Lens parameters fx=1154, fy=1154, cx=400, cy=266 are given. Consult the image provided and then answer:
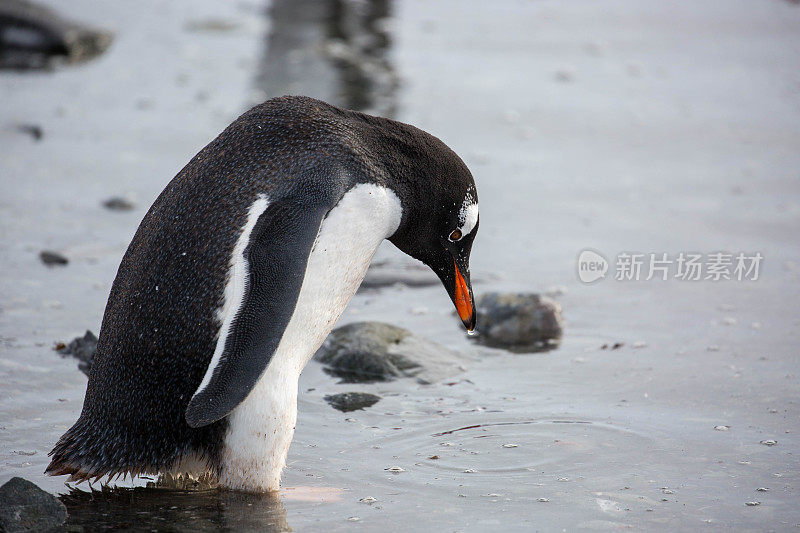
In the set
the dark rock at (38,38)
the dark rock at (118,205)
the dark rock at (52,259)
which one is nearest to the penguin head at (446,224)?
the dark rock at (52,259)

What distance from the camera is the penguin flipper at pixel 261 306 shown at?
10.1 ft

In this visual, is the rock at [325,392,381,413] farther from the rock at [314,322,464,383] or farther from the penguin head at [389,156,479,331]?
the penguin head at [389,156,479,331]

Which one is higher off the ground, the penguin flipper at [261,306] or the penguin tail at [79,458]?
the penguin flipper at [261,306]

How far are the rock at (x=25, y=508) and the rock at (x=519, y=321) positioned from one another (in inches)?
84.8

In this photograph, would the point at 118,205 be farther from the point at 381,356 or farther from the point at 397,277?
the point at 381,356

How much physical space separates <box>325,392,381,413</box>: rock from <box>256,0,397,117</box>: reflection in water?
398 cm

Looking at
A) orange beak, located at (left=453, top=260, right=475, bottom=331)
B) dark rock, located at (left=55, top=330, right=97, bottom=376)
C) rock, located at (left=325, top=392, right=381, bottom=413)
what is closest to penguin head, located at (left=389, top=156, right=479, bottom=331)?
orange beak, located at (left=453, top=260, right=475, bottom=331)

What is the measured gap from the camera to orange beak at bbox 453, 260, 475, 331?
3.95 meters

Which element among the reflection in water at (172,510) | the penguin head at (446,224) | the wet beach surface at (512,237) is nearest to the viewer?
the reflection in water at (172,510)

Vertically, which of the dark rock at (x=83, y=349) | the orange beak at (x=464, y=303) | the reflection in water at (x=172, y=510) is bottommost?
the reflection in water at (x=172, y=510)

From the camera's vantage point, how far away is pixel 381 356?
172 inches

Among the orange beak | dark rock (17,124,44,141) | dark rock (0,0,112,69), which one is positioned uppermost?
dark rock (0,0,112,69)

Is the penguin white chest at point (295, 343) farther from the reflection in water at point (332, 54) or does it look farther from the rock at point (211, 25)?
the rock at point (211, 25)

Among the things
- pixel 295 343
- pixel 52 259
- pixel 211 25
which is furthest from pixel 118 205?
pixel 211 25
